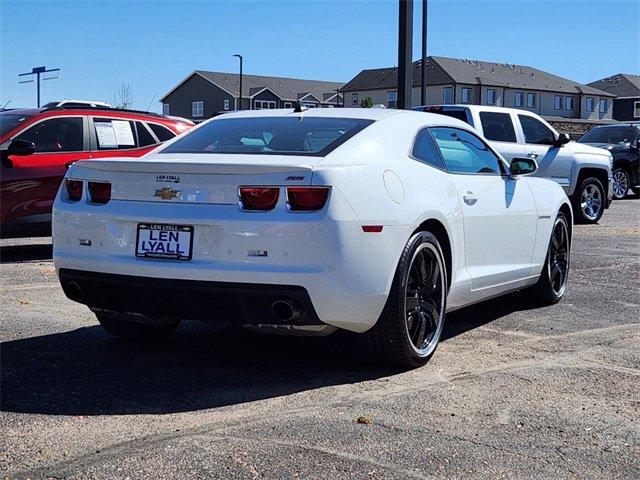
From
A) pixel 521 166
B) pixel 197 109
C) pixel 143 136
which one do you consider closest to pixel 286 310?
pixel 521 166

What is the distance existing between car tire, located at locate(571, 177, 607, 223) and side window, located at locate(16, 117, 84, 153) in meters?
8.57

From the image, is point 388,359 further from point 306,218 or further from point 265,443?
point 265,443

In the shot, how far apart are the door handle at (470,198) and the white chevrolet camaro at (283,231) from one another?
0.5 inches

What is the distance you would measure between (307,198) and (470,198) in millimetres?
1683

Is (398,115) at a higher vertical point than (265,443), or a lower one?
higher

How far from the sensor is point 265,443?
374 centimetres

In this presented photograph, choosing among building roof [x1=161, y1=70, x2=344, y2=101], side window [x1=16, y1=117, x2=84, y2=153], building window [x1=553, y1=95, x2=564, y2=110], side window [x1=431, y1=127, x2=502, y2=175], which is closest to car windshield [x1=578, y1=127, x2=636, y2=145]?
side window [x1=16, y1=117, x2=84, y2=153]

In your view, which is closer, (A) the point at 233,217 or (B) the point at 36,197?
(A) the point at 233,217

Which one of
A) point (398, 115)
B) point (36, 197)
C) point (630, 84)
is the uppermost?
point (630, 84)

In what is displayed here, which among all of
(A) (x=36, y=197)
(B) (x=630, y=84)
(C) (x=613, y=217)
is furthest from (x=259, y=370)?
(B) (x=630, y=84)

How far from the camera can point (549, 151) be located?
581 inches

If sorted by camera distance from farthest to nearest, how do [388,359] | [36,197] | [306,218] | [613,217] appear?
[613,217]
[36,197]
[388,359]
[306,218]

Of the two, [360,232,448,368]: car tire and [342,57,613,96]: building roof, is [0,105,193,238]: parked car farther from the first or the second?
[342,57,613,96]: building roof

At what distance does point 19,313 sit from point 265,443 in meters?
3.53
